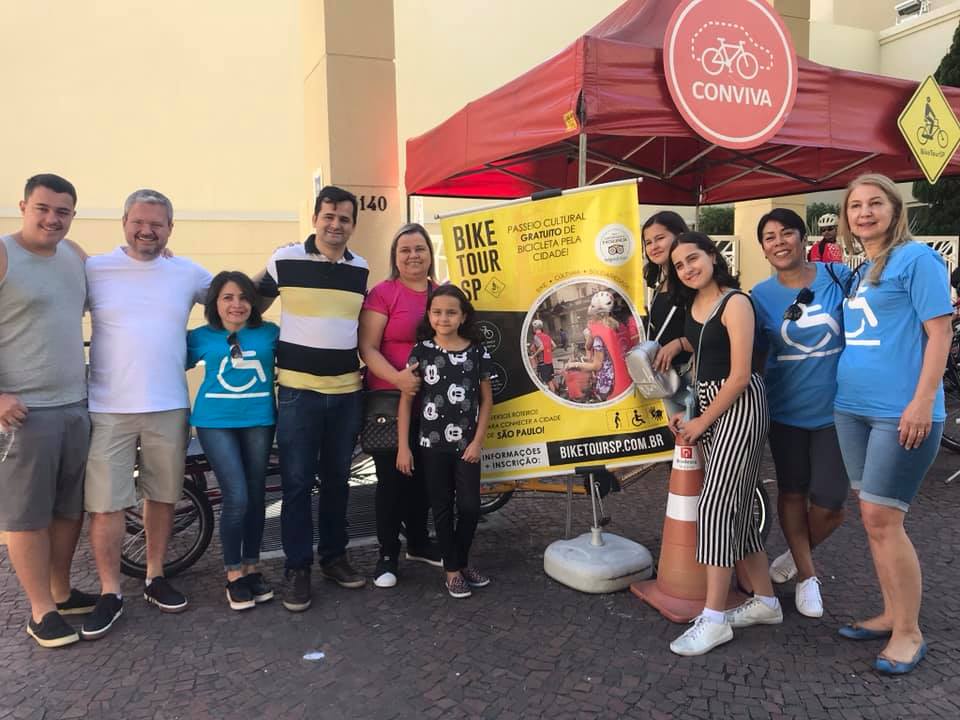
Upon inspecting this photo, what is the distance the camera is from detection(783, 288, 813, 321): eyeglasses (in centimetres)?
322

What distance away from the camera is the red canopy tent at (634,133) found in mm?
3863

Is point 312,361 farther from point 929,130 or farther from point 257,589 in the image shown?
point 929,130

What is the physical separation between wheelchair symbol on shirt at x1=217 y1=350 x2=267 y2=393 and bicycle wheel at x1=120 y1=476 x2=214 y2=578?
2.89ft

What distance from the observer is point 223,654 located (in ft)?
10.1

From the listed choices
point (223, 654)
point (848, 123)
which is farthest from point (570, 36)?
point (223, 654)

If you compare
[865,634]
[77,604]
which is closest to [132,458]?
[77,604]

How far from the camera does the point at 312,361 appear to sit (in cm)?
348

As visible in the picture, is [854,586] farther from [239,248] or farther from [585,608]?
[239,248]

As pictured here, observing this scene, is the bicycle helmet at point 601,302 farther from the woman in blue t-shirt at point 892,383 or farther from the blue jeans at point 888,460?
the blue jeans at point 888,460

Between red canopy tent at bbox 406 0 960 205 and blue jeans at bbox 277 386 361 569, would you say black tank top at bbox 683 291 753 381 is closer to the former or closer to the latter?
red canopy tent at bbox 406 0 960 205

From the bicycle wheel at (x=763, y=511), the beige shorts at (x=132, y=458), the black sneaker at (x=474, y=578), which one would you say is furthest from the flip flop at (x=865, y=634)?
the beige shorts at (x=132, y=458)

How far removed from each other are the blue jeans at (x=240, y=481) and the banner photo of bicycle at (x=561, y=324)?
1.19m

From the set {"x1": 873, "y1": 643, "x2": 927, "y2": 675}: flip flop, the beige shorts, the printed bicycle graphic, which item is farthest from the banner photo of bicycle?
the printed bicycle graphic

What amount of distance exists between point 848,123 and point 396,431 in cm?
372
